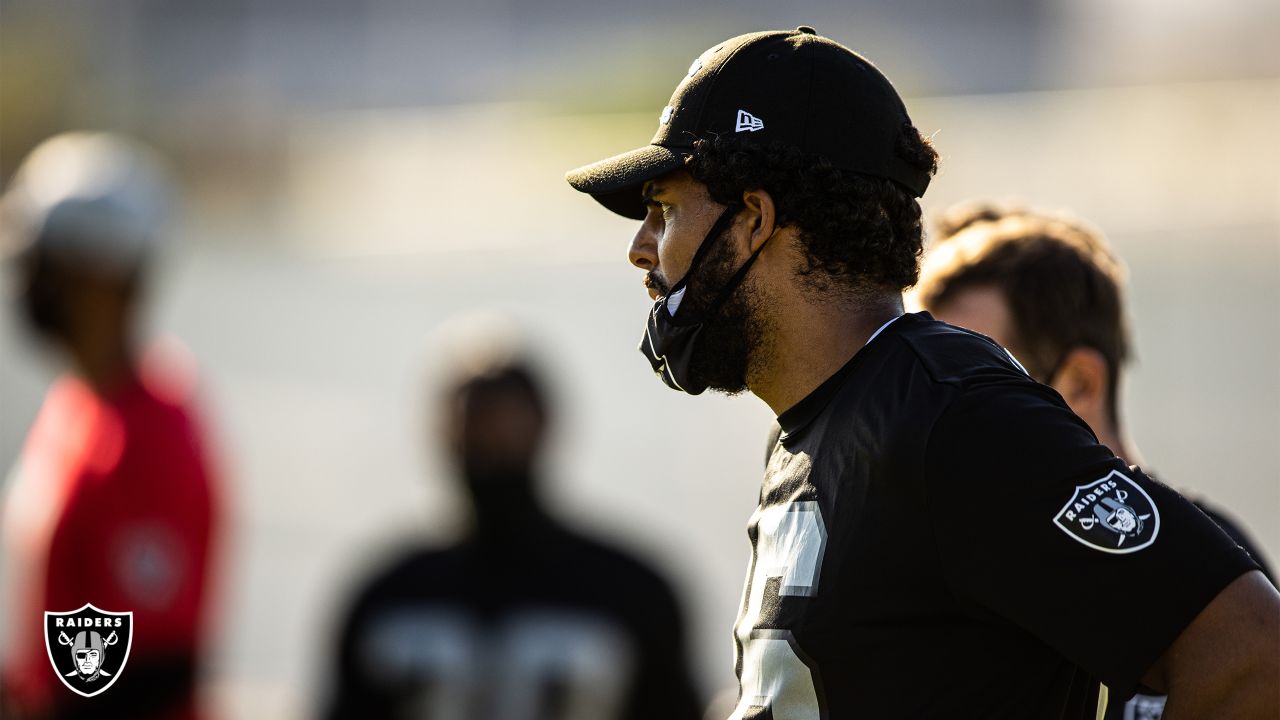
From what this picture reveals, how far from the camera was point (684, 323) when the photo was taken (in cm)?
216

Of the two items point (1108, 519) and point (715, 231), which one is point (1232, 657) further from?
point (715, 231)

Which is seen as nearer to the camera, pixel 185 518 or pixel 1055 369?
pixel 1055 369

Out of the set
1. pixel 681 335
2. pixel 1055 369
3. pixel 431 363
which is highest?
pixel 681 335

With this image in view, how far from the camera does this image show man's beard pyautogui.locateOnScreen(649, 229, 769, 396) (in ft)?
7.00

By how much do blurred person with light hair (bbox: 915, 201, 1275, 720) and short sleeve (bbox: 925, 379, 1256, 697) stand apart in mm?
920

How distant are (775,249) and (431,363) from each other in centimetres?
793

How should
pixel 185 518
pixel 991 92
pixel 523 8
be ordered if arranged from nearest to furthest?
pixel 185 518 < pixel 991 92 < pixel 523 8

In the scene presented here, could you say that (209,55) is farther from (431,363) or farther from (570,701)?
(570,701)

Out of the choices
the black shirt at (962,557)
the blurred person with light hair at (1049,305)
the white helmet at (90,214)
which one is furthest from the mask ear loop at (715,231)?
the white helmet at (90,214)

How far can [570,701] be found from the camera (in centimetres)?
449

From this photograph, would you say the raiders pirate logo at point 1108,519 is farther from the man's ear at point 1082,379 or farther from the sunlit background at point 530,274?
the sunlit background at point 530,274

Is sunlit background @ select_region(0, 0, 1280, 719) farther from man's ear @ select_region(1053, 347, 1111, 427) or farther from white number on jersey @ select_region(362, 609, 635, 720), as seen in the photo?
man's ear @ select_region(1053, 347, 1111, 427)

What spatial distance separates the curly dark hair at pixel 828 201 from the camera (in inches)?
81.8

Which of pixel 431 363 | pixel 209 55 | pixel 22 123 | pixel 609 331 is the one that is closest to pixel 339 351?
pixel 431 363
